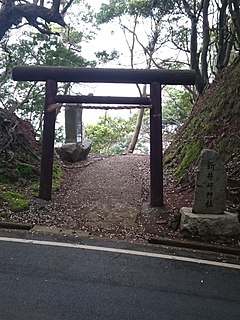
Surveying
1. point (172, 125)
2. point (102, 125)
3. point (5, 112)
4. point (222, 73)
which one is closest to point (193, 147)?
point (222, 73)

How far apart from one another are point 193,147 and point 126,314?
23.2ft

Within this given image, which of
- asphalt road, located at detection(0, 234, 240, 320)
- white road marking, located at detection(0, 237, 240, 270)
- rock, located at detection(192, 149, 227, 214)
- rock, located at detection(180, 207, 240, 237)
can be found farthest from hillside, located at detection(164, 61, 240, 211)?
asphalt road, located at detection(0, 234, 240, 320)

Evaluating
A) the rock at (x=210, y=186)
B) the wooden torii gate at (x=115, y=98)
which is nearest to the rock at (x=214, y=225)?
the rock at (x=210, y=186)

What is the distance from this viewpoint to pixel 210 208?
19.1ft

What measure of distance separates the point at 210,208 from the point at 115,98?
109 inches

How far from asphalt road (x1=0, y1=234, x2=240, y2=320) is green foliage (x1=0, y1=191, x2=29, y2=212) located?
4.66 ft

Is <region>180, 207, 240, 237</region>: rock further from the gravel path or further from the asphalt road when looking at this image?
the gravel path

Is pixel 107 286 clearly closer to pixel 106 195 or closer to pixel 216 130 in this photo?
pixel 106 195

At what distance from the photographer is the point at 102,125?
24234 millimetres

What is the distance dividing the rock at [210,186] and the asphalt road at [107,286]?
1.27 m

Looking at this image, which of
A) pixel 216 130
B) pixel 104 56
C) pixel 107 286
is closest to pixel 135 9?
pixel 104 56

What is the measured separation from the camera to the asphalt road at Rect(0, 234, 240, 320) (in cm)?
347

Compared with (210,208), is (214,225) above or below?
below

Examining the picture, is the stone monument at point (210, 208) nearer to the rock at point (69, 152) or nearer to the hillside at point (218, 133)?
the hillside at point (218, 133)
